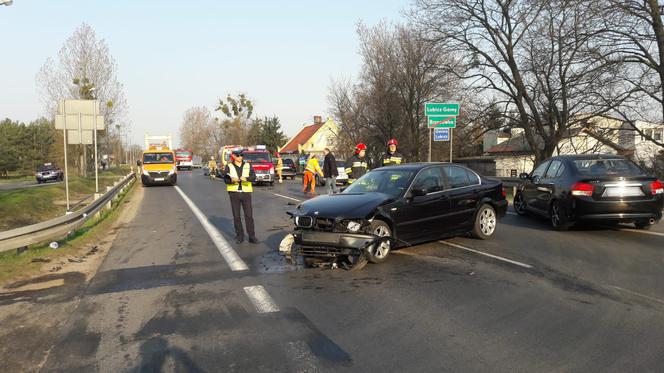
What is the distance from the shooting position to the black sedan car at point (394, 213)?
23.0 feet

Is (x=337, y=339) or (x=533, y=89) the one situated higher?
(x=533, y=89)

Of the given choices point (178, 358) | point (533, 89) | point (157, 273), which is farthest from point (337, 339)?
point (533, 89)

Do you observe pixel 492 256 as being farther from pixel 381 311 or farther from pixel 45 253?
pixel 45 253

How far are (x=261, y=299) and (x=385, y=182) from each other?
3506 millimetres

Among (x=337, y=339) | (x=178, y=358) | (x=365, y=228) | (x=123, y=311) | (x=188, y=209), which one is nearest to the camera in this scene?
(x=178, y=358)

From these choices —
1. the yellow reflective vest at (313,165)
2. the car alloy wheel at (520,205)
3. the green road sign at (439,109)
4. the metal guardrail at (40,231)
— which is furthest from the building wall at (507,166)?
the metal guardrail at (40,231)

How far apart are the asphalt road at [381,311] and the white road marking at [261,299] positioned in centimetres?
1

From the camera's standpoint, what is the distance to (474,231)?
30.3 ft

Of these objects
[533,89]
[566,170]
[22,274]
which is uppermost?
[533,89]

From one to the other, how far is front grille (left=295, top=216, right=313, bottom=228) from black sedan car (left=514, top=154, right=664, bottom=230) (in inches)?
214

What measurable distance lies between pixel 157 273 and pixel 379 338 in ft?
13.2

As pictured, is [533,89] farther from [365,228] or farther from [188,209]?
[365,228]

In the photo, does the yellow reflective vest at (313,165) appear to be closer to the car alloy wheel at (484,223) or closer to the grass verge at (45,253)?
the grass verge at (45,253)

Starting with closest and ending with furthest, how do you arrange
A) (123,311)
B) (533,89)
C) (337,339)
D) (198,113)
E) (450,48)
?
(337,339), (123,311), (533,89), (450,48), (198,113)
